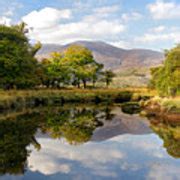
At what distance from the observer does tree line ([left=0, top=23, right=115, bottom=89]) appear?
157 feet

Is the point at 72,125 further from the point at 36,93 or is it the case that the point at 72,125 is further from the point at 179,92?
the point at 36,93

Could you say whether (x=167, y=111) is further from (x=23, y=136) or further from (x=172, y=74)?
(x=23, y=136)

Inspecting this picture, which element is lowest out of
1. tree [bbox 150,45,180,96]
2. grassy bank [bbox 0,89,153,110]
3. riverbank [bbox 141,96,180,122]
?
grassy bank [bbox 0,89,153,110]

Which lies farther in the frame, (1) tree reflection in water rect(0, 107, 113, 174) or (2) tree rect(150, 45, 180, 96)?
(2) tree rect(150, 45, 180, 96)

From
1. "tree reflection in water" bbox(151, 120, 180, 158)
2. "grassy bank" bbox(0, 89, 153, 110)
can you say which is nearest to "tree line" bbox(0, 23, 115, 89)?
"grassy bank" bbox(0, 89, 153, 110)

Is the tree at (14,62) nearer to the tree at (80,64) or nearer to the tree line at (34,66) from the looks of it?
the tree line at (34,66)

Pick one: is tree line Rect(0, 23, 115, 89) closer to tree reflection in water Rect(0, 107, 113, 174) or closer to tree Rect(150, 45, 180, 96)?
tree Rect(150, 45, 180, 96)

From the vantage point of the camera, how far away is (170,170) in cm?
1150

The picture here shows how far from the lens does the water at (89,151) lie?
11.1m

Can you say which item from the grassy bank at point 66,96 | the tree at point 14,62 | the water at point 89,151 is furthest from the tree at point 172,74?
the tree at point 14,62

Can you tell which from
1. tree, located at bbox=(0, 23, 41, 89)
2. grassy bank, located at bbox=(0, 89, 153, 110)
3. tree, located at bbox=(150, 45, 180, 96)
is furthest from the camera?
tree, located at bbox=(0, 23, 41, 89)

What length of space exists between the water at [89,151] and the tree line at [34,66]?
25184 millimetres

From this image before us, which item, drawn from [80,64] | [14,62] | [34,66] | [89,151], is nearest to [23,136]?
[89,151]

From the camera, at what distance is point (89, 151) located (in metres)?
15.1
